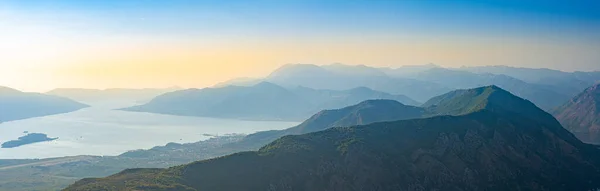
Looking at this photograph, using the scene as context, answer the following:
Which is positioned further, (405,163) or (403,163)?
(405,163)

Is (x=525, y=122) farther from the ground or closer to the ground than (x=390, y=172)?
farther from the ground

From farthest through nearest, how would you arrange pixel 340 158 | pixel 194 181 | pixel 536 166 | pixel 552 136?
pixel 552 136, pixel 536 166, pixel 340 158, pixel 194 181

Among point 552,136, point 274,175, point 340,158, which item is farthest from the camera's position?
point 552,136

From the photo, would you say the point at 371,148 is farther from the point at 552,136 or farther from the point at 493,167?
the point at 552,136

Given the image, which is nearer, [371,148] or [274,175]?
[274,175]

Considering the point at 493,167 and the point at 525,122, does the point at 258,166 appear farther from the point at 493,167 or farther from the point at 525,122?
the point at 525,122

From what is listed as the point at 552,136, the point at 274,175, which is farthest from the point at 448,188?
the point at 552,136
